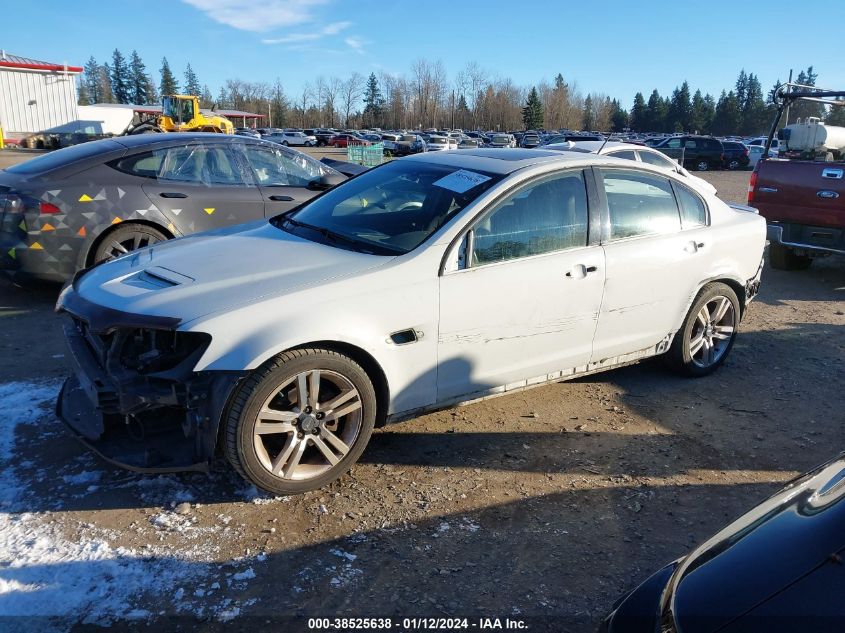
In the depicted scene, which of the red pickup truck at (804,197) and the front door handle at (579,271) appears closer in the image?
the front door handle at (579,271)

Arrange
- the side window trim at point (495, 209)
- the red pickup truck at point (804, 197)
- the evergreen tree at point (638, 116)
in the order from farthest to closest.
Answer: the evergreen tree at point (638, 116) → the red pickup truck at point (804, 197) → the side window trim at point (495, 209)

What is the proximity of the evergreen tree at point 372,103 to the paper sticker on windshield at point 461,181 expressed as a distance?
359 ft

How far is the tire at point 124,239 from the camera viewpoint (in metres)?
6.14

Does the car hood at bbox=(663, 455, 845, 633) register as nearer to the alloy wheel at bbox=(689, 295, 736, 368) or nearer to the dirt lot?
the dirt lot

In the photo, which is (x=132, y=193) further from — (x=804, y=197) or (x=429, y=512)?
(x=804, y=197)

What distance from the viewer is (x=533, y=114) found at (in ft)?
313

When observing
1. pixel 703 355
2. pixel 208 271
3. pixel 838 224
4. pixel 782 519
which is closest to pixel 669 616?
pixel 782 519

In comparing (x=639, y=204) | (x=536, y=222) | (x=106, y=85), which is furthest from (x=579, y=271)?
(x=106, y=85)

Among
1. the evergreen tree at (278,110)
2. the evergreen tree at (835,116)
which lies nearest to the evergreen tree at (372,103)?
the evergreen tree at (278,110)

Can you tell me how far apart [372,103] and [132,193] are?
374 ft

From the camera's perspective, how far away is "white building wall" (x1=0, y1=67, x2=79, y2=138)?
39156 millimetres

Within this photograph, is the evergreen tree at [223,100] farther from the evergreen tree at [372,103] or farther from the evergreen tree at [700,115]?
the evergreen tree at [700,115]

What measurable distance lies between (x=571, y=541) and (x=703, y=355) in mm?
2595

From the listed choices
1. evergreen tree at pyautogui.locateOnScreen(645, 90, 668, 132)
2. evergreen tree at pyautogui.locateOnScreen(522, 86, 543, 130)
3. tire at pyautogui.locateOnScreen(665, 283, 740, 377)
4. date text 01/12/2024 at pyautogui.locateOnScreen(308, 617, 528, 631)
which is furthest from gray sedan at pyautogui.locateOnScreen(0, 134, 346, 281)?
evergreen tree at pyautogui.locateOnScreen(645, 90, 668, 132)
